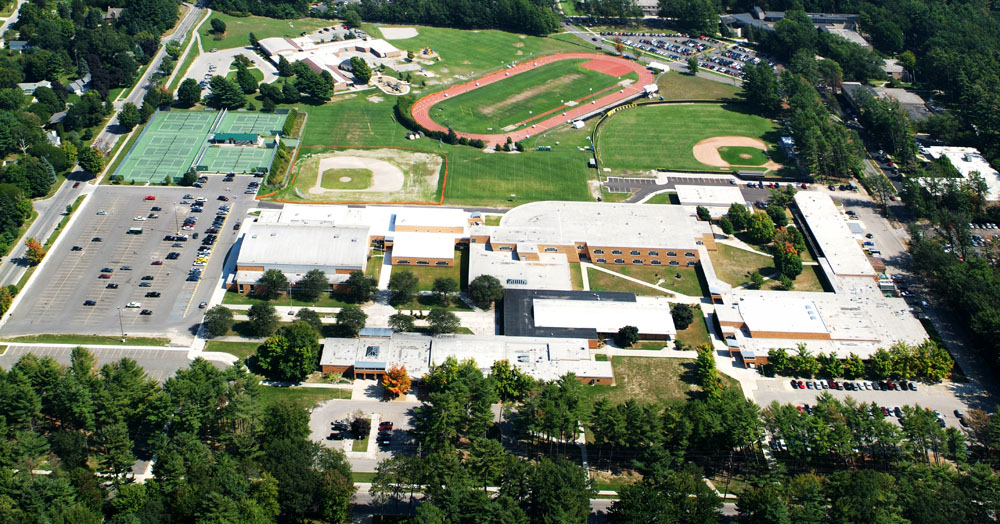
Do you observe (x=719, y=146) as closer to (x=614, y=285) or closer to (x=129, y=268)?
(x=614, y=285)

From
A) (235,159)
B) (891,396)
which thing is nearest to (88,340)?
(235,159)

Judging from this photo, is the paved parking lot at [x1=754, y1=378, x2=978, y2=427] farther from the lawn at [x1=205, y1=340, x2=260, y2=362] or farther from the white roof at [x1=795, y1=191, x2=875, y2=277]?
the lawn at [x1=205, y1=340, x2=260, y2=362]

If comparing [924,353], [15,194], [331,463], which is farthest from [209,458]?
[924,353]

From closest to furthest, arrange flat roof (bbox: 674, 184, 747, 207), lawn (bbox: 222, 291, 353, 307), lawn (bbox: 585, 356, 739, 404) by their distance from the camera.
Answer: lawn (bbox: 585, 356, 739, 404) → lawn (bbox: 222, 291, 353, 307) → flat roof (bbox: 674, 184, 747, 207)

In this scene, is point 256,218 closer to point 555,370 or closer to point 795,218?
point 555,370

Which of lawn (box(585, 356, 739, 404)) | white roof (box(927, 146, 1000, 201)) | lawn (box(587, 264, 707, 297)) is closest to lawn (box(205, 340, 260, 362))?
lawn (box(585, 356, 739, 404))
